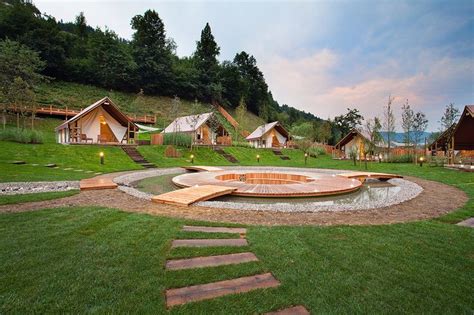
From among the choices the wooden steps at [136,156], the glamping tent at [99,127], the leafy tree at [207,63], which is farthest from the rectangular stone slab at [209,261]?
the leafy tree at [207,63]

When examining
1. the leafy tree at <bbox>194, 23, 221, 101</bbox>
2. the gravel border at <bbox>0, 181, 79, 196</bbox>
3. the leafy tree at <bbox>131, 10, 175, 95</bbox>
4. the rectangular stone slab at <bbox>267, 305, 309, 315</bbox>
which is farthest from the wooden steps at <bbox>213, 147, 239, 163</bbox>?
the leafy tree at <bbox>194, 23, 221, 101</bbox>

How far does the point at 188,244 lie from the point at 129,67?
51.0 m

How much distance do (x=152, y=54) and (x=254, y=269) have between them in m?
57.2

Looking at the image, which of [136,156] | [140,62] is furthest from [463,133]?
[140,62]

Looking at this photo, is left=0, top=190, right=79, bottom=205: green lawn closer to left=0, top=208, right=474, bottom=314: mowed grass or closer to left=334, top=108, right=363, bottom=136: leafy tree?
left=0, top=208, right=474, bottom=314: mowed grass

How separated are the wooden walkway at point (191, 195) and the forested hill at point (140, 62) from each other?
150ft

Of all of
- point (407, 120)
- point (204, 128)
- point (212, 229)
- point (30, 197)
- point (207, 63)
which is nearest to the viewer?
point (212, 229)

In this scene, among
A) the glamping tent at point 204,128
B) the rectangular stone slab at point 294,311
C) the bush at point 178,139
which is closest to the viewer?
the rectangular stone slab at point 294,311

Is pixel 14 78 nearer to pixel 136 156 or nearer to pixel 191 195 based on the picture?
pixel 136 156

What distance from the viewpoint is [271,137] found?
3769 cm

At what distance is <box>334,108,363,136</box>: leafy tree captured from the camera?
47.1 metres

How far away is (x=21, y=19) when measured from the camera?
134 feet

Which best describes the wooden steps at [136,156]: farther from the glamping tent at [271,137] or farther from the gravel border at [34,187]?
the glamping tent at [271,137]

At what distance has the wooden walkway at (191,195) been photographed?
6.84 meters
